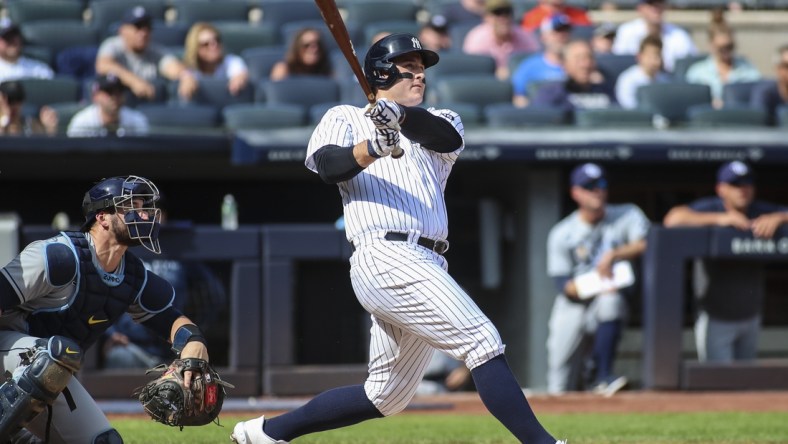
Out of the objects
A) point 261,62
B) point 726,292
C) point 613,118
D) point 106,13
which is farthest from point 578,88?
point 106,13

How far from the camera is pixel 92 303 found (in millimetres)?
4254

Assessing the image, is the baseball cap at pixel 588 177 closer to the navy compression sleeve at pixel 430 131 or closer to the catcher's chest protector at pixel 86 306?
the navy compression sleeve at pixel 430 131

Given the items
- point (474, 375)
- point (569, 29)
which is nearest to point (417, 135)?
point (474, 375)

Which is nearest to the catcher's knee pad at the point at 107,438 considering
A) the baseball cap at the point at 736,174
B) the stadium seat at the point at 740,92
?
the baseball cap at the point at 736,174

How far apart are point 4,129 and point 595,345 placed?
4.01m

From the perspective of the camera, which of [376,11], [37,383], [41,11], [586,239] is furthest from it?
[376,11]

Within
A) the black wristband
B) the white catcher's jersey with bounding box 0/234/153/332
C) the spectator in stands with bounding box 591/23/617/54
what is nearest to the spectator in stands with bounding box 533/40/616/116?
the spectator in stands with bounding box 591/23/617/54

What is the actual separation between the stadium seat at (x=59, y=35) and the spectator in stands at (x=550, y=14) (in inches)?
140

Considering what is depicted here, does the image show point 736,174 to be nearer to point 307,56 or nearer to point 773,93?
point 773,93

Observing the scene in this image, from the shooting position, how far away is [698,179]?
30.1ft

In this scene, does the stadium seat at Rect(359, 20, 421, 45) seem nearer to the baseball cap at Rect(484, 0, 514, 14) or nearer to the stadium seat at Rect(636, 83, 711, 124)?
the baseball cap at Rect(484, 0, 514, 14)

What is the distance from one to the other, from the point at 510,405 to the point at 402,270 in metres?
0.55

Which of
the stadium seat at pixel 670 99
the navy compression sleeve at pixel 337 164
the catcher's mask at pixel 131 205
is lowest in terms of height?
the catcher's mask at pixel 131 205

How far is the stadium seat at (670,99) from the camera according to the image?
30.5ft
